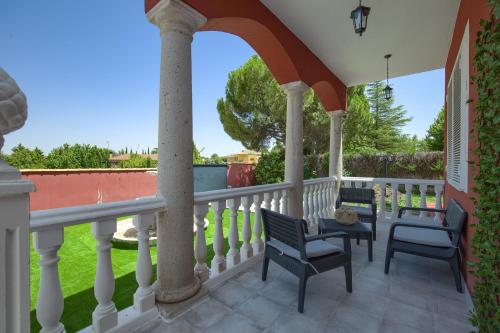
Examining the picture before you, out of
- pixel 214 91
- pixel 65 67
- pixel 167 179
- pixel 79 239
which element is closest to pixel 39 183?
pixel 79 239

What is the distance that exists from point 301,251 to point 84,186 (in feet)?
28.1

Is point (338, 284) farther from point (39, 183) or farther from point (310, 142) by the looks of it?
point (310, 142)

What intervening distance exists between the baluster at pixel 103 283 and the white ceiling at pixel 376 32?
2902mm

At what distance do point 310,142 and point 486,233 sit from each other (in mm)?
11814

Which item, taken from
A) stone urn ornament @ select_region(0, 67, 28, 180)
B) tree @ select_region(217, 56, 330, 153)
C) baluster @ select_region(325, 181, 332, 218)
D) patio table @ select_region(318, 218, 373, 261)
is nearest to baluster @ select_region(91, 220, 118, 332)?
stone urn ornament @ select_region(0, 67, 28, 180)

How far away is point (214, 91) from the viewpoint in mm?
13547

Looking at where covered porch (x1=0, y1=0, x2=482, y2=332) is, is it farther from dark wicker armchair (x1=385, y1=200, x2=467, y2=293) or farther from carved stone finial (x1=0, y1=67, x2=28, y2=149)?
dark wicker armchair (x1=385, y1=200, x2=467, y2=293)

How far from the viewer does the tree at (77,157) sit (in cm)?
1329

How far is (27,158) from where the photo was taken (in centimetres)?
1188

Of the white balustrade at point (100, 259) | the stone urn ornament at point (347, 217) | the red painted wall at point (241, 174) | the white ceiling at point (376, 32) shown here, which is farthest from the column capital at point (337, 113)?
the red painted wall at point (241, 174)

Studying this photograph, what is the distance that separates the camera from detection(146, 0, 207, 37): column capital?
5.86ft

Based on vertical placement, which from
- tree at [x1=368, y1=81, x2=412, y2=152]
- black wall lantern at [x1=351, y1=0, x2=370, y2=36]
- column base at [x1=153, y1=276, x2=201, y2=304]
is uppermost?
tree at [x1=368, y1=81, x2=412, y2=152]

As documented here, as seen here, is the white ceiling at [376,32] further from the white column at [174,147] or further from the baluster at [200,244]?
the baluster at [200,244]

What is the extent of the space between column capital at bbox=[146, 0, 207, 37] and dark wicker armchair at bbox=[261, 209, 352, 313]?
69.6 inches
